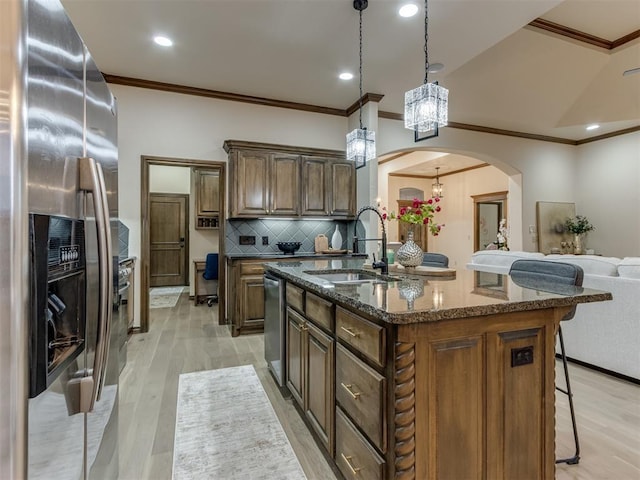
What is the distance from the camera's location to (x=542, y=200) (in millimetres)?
6746

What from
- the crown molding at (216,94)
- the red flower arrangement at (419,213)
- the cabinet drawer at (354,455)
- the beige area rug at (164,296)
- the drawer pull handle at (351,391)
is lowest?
the beige area rug at (164,296)

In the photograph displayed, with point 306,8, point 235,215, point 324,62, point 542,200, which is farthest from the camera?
point 542,200

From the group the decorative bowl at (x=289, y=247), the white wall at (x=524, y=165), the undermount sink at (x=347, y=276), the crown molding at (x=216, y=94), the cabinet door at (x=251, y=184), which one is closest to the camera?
the undermount sink at (x=347, y=276)

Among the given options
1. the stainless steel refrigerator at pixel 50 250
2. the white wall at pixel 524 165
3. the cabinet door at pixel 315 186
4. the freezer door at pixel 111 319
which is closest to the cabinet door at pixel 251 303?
the cabinet door at pixel 315 186

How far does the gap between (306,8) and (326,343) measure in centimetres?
286

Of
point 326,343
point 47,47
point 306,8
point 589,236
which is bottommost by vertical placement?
point 326,343

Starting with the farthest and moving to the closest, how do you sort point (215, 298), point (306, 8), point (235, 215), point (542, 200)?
point (542, 200), point (215, 298), point (235, 215), point (306, 8)

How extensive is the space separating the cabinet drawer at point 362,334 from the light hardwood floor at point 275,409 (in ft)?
2.69

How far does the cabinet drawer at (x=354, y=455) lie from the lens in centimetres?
129

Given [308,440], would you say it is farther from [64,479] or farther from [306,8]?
[306,8]

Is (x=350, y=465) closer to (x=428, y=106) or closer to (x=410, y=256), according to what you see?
(x=410, y=256)

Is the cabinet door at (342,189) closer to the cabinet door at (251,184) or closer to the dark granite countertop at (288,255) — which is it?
the dark granite countertop at (288,255)

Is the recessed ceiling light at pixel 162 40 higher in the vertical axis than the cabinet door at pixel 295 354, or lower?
higher

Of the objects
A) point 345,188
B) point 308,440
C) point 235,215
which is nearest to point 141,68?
point 235,215
